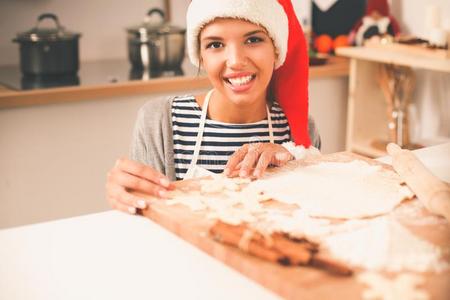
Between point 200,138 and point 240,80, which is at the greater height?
point 240,80

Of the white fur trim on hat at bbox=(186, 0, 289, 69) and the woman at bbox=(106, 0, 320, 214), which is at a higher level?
the white fur trim on hat at bbox=(186, 0, 289, 69)

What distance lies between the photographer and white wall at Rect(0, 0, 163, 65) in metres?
3.06

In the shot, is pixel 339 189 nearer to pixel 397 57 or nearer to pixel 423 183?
pixel 423 183

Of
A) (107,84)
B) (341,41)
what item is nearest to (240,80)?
(107,84)

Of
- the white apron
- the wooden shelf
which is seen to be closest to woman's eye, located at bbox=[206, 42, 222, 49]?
the white apron

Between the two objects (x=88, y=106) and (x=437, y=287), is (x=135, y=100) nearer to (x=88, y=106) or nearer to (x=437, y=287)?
(x=88, y=106)

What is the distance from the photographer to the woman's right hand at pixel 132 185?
1.14 meters

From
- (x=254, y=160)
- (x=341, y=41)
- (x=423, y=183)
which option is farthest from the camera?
(x=341, y=41)

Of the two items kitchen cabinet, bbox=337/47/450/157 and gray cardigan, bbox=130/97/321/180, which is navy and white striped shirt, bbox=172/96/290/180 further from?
kitchen cabinet, bbox=337/47/450/157

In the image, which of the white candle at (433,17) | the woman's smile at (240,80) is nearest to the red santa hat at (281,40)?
the woman's smile at (240,80)

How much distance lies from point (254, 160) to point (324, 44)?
2106 mm

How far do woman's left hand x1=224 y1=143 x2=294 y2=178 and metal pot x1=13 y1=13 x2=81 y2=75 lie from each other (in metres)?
1.56

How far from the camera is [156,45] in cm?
283

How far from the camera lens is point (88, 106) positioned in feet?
8.15
